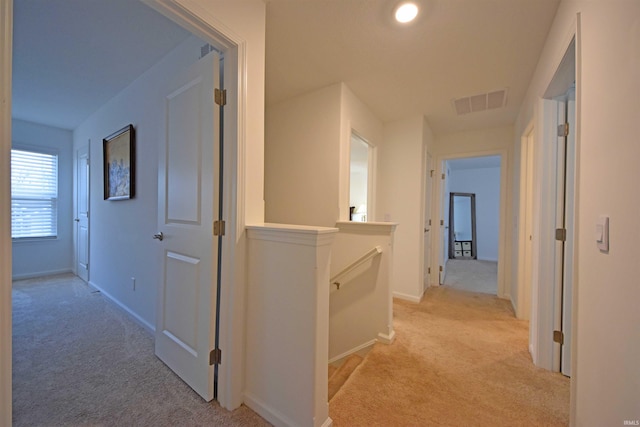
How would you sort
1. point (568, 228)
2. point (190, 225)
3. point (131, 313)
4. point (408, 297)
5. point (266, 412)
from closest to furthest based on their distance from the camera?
1. point (266, 412)
2. point (190, 225)
3. point (568, 228)
4. point (131, 313)
5. point (408, 297)

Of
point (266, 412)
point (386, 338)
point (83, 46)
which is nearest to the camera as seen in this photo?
point (266, 412)

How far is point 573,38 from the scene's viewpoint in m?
1.28

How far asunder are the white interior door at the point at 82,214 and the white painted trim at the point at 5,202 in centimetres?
369

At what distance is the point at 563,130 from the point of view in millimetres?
1752

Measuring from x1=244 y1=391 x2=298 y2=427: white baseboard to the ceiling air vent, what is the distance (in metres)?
3.31

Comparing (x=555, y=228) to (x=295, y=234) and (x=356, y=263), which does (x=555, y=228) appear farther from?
(x=295, y=234)

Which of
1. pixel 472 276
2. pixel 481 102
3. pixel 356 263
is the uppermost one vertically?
pixel 481 102

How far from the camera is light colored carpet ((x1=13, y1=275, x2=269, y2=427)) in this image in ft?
4.46

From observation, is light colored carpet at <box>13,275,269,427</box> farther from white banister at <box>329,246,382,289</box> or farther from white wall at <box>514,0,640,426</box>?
white wall at <box>514,0,640,426</box>

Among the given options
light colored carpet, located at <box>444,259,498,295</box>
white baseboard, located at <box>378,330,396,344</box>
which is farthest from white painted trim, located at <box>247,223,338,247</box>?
light colored carpet, located at <box>444,259,498,295</box>

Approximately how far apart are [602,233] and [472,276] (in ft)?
14.3

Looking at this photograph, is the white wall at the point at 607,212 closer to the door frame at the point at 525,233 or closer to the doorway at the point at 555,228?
the doorway at the point at 555,228

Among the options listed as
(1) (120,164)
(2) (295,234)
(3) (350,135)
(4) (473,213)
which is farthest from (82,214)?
(4) (473,213)

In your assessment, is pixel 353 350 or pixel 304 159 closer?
pixel 353 350
